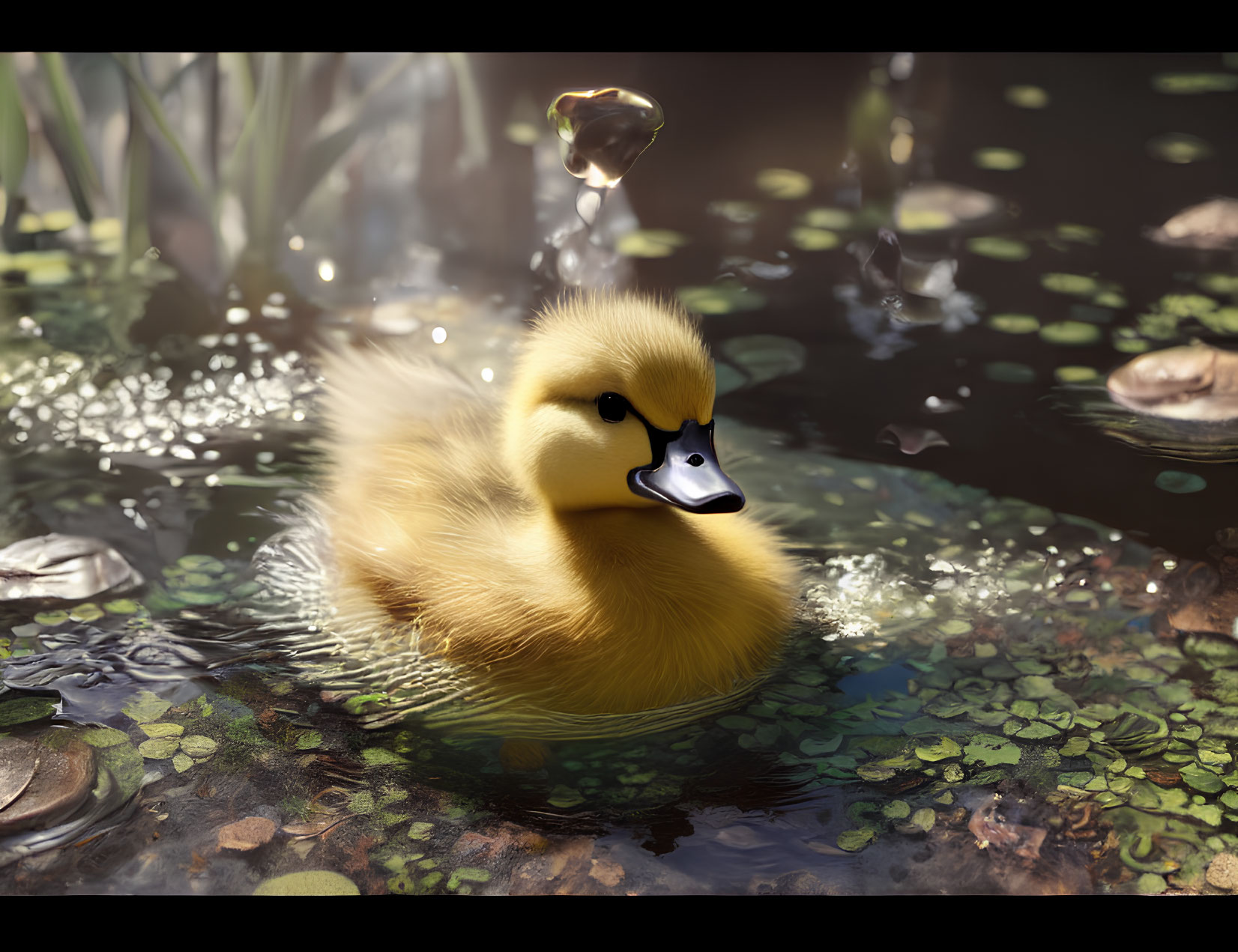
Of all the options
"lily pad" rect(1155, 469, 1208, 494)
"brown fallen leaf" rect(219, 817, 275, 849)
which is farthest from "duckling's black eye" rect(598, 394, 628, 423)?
"lily pad" rect(1155, 469, 1208, 494)

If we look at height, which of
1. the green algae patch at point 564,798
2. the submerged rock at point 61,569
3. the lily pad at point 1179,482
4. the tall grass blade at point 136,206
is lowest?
the green algae patch at point 564,798

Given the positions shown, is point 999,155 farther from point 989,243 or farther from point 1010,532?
point 1010,532

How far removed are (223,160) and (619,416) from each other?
99 cm

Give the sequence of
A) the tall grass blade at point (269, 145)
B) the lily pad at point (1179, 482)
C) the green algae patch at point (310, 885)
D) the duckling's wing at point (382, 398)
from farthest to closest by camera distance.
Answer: the tall grass blade at point (269, 145) < the lily pad at point (1179, 482) < the duckling's wing at point (382, 398) < the green algae patch at point (310, 885)

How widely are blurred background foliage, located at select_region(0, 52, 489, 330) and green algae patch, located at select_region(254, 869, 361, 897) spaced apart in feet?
3.27

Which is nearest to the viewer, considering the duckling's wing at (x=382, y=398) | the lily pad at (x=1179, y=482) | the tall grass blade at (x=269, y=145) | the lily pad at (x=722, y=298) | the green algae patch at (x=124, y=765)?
the green algae patch at (x=124, y=765)

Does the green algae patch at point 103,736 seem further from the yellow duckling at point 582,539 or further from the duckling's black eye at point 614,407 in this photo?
the duckling's black eye at point 614,407

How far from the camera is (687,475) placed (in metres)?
1.01

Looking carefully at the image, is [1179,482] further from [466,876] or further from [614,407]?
[466,876]

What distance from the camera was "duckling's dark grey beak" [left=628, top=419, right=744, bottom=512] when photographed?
99 cm

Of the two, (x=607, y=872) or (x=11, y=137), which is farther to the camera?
(x=11, y=137)

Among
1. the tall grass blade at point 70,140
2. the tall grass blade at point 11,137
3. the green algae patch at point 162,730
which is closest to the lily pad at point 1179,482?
the green algae patch at point 162,730

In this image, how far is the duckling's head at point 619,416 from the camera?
103 cm

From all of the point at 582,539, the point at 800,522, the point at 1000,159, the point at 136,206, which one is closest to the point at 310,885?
the point at 582,539
